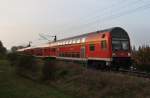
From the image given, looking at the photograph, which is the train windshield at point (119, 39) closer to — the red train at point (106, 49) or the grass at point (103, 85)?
the red train at point (106, 49)

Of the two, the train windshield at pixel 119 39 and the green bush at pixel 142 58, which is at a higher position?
the train windshield at pixel 119 39

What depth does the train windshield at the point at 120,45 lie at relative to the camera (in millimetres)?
24422

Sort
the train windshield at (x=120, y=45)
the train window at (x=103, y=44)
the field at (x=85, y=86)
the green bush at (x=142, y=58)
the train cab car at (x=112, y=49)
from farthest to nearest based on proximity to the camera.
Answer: the green bush at (x=142, y=58) → the train window at (x=103, y=44) → the train windshield at (x=120, y=45) → the train cab car at (x=112, y=49) → the field at (x=85, y=86)

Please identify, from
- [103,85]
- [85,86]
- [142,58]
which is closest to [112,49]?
[142,58]

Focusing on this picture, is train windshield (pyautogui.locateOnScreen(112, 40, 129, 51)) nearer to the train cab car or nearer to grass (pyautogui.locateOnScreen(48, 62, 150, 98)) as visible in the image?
the train cab car

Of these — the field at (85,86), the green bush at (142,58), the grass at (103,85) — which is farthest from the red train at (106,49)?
the grass at (103,85)

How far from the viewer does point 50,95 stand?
20.2 metres

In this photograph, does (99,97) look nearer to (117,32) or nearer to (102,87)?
(102,87)

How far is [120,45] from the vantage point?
2497 cm

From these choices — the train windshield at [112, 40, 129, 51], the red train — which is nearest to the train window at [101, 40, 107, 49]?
the red train

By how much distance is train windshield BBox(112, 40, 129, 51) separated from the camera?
24422 millimetres

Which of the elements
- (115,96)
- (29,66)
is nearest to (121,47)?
(115,96)

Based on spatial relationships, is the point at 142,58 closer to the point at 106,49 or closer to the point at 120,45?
the point at 120,45

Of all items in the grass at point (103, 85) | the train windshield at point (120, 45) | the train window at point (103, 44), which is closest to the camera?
the grass at point (103, 85)
